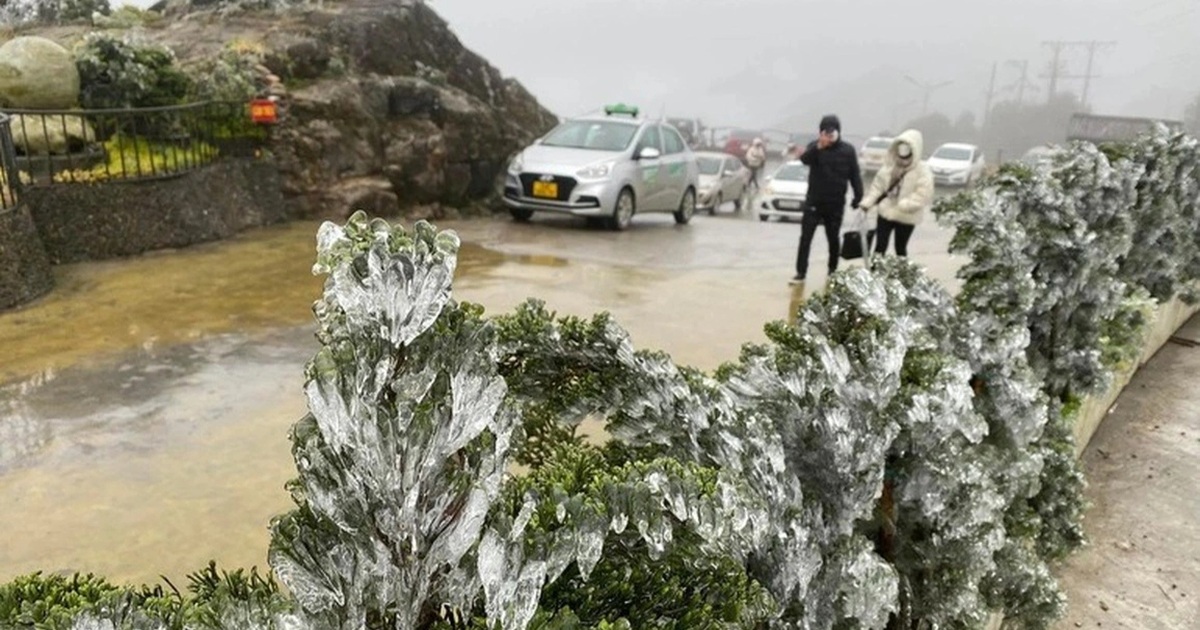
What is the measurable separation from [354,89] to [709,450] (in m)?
10.6

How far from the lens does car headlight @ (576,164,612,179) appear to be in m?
11.1

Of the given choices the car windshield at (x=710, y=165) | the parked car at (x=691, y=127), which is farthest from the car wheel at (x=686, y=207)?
the parked car at (x=691, y=127)

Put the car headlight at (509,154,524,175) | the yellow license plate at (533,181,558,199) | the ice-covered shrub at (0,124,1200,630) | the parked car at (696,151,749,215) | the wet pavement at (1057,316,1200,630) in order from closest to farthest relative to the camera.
Answer: the ice-covered shrub at (0,124,1200,630) → the wet pavement at (1057,316,1200,630) → the yellow license plate at (533,181,558,199) → the car headlight at (509,154,524,175) → the parked car at (696,151,749,215)

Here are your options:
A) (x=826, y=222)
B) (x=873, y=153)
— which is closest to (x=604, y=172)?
(x=826, y=222)

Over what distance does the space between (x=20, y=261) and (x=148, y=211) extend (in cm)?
182

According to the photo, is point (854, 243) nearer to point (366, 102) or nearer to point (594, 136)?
point (594, 136)

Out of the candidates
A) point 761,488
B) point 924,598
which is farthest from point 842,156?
point 761,488

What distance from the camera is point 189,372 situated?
208 inches

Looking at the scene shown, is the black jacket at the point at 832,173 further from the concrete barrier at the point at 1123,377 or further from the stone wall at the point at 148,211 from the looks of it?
the stone wall at the point at 148,211

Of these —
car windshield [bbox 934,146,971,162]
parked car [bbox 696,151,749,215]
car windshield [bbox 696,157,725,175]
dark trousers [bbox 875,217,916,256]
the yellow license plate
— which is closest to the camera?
dark trousers [bbox 875,217,916,256]

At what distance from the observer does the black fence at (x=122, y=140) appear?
7801mm

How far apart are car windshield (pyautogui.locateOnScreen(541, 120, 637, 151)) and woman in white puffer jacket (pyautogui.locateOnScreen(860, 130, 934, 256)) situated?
5203 millimetres

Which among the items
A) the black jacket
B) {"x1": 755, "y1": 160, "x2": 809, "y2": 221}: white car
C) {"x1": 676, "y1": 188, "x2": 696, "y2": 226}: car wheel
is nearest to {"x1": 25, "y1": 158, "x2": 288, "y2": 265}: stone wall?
{"x1": 676, "y1": 188, "x2": 696, "y2": 226}: car wheel

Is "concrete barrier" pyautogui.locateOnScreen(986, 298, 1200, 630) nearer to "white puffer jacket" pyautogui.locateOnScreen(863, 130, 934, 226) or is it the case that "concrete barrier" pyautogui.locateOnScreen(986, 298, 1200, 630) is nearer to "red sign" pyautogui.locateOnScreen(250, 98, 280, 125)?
"white puffer jacket" pyautogui.locateOnScreen(863, 130, 934, 226)
